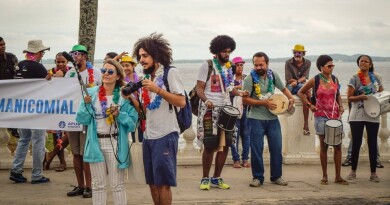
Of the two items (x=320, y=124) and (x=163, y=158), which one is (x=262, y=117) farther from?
(x=163, y=158)

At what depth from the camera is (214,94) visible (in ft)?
28.6

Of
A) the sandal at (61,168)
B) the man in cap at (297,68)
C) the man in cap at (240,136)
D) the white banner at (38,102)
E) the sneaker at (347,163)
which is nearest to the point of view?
the white banner at (38,102)

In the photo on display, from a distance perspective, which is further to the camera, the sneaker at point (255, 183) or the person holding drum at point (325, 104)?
the person holding drum at point (325, 104)

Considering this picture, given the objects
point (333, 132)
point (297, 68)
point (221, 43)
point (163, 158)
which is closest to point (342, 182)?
point (333, 132)

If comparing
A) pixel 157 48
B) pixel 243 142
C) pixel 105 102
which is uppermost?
→ pixel 157 48

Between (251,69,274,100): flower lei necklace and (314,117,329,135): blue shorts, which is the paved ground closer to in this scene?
(314,117,329,135): blue shorts

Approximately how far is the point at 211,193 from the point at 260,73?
1.85 m

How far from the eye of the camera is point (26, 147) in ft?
30.1

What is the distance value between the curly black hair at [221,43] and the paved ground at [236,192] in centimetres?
186

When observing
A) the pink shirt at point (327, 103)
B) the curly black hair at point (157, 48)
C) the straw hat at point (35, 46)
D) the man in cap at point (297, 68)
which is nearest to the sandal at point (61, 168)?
the straw hat at point (35, 46)

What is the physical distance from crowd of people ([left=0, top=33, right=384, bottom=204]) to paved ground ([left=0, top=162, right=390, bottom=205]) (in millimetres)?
191

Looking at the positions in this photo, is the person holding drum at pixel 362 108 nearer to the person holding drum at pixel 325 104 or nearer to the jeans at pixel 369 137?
the jeans at pixel 369 137

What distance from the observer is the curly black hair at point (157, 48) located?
6309 millimetres

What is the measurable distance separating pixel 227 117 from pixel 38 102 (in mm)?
2626
